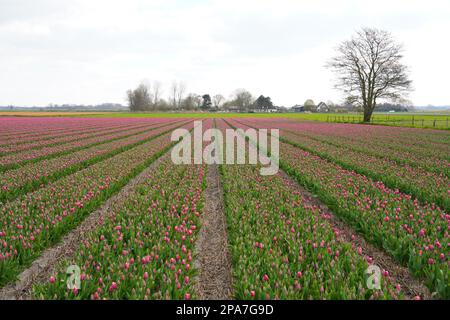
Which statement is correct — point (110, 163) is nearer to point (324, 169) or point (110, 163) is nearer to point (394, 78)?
point (324, 169)

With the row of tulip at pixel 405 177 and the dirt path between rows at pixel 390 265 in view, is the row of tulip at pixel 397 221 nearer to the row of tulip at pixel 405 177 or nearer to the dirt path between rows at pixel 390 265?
the dirt path between rows at pixel 390 265

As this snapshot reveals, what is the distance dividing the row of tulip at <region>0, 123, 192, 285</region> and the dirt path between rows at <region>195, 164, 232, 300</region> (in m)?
2.94

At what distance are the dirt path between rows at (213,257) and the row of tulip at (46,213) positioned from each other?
2.94 m

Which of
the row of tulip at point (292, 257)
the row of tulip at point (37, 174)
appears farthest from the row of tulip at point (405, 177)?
the row of tulip at point (37, 174)

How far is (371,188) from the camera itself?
8438 millimetres

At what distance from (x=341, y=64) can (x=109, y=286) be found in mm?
58556

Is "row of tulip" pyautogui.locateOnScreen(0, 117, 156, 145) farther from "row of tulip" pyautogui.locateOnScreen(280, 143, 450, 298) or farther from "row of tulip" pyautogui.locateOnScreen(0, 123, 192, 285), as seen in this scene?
"row of tulip" pyautogui.locateOnScreen(280, 143, 450, 298)

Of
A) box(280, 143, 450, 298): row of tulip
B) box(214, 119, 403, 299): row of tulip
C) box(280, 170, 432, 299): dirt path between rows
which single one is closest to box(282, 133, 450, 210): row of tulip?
box(280, 143, 450, 298): row of tulip

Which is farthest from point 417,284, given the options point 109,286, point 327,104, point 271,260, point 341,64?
point 327,104

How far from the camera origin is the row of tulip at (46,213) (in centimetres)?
455

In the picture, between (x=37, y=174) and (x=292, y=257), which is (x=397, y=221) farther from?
(x=37, y=174)

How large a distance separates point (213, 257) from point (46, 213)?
417cm

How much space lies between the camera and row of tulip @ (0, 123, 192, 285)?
455 cm
